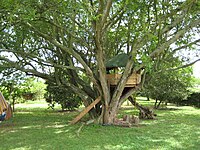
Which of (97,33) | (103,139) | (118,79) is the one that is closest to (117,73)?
(118,79)

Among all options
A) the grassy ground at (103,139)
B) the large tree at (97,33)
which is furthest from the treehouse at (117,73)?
the grassy ground at (103,139)

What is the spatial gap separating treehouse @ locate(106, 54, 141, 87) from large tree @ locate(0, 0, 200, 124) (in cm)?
47

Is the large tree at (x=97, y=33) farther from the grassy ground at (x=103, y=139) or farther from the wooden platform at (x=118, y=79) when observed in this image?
the grassy ground at (x=103, y=139)

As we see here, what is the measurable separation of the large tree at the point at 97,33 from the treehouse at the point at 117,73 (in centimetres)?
47

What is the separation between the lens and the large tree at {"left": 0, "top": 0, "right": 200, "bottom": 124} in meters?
8.41

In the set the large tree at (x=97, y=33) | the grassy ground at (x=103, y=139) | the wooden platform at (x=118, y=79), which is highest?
the large tree at (x=97, y=33)

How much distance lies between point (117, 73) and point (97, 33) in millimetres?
2622

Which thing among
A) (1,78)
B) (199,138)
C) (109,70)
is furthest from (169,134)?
(1,78)

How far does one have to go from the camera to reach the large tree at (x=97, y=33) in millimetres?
8414

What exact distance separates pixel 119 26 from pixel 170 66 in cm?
356

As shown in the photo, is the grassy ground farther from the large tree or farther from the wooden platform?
the wooden platform

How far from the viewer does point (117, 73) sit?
36.4 feet

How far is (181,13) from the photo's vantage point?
964 centimetres

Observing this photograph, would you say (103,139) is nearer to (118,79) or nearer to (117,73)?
(118,79)
